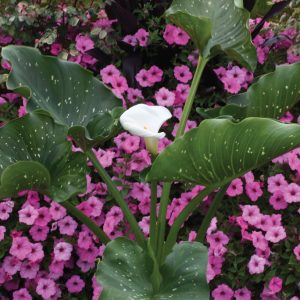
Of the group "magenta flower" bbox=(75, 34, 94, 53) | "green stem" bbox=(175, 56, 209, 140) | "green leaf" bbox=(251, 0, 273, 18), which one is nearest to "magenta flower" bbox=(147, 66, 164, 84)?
"magenta flower" bbox=(75, 34, 94, 53)

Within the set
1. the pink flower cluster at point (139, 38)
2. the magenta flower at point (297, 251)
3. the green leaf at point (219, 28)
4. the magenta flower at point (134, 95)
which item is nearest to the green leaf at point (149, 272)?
the magenta flower at point (297, 251)

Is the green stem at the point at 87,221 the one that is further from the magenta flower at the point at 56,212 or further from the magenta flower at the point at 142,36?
→ the magenta flower at the point at 142,36

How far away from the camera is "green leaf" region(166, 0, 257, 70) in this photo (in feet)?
5.76

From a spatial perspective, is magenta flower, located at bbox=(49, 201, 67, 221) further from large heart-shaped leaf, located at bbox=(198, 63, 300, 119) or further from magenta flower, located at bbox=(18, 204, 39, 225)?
large heart-shaped leaf, located at bbox=(198, 63, 300, 119)

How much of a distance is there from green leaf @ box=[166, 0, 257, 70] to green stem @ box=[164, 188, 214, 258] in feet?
1.51

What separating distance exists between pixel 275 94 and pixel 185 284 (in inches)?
22.3

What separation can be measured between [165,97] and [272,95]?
53 cm

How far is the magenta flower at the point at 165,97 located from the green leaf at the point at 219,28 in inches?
11.2

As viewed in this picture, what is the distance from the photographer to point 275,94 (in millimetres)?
1701

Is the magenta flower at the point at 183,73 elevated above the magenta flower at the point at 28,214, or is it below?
above

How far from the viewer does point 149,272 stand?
5.17ft

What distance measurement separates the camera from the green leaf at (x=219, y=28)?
1757 millimetres

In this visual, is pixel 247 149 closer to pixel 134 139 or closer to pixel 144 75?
pixel 134 139

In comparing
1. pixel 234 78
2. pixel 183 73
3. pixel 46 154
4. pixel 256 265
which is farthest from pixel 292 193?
pixel 46 154
